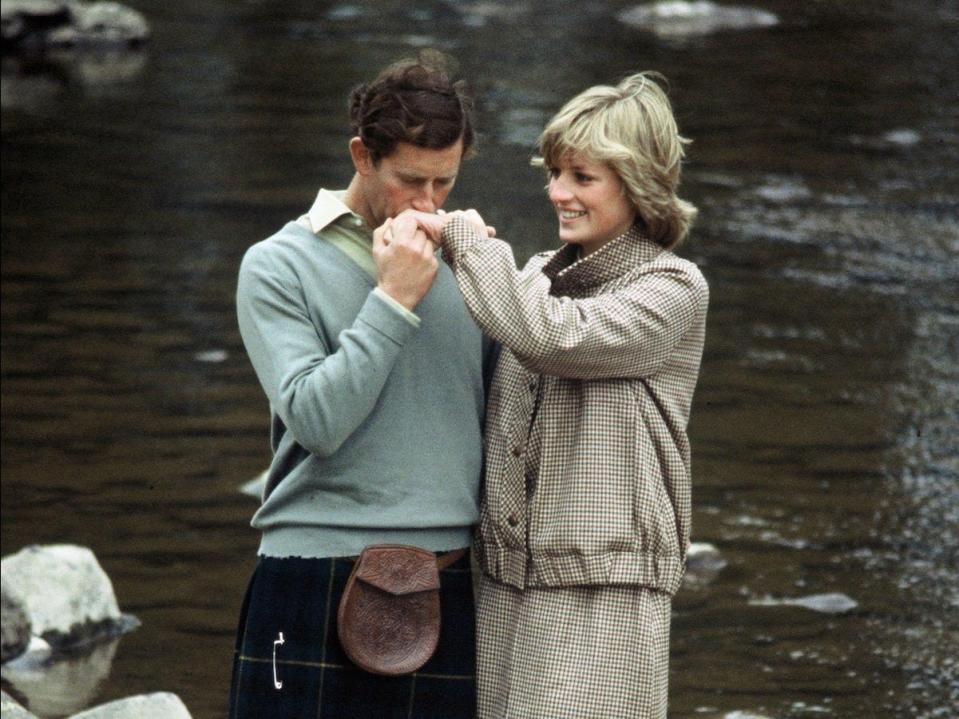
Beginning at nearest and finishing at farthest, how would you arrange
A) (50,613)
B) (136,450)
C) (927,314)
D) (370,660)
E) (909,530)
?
1. (370,660)
2. (50,613)
3. (909,530)
4. (136,450)
5. (927,314)

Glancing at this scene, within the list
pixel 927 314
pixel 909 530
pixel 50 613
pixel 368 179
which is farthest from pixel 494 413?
pixel 927 314

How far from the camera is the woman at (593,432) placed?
2.69 meters

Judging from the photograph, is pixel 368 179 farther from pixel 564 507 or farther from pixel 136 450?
pixel 136 450

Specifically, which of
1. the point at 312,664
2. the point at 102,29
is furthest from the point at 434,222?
the point at 102,29

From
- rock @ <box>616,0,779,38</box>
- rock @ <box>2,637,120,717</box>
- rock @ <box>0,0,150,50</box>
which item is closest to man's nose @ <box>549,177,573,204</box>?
rock @ <box>2,637,120,717</box>

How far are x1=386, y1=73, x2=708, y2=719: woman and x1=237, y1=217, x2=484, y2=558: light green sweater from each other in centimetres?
8

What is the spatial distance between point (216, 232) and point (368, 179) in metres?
7.71

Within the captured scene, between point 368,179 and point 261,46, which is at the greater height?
point 368,179

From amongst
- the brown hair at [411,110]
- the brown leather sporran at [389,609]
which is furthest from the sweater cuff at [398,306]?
the brown leather sporran at [389,609]

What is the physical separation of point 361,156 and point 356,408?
1.29 ft

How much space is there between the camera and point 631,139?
8.96ft

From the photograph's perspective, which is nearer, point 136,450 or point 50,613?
point 50,613

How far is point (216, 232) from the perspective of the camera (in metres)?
10.4

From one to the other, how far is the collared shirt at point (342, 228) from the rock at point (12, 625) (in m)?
2.75
